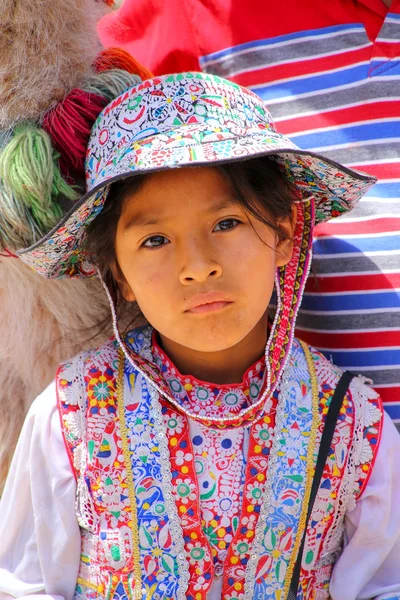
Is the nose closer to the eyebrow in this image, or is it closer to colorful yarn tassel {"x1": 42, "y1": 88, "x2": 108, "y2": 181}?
the eyebrow

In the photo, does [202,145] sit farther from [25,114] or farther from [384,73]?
[384,73]

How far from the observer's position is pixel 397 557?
4.35ft

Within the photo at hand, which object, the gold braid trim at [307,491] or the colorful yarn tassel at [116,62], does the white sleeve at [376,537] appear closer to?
the gold braid trim at [307,491]

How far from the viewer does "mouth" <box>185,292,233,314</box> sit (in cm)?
119

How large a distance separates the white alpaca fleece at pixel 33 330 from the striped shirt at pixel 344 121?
420 millimetres

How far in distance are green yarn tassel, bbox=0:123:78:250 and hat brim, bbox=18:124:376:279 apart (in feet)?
0.15

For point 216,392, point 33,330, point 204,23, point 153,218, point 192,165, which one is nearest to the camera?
point 192,165

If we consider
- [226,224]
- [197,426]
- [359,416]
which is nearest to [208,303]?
[226,224]

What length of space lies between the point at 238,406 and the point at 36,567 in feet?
1.37

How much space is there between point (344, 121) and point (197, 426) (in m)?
0.63

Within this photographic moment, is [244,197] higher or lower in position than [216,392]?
higher

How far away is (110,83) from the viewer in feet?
4.38

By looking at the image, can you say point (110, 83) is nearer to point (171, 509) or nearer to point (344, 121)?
point (344, 121)

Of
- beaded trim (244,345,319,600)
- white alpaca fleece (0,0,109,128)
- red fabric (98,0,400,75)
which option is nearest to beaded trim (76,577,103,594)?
beaded trim (244,345,319,600)
